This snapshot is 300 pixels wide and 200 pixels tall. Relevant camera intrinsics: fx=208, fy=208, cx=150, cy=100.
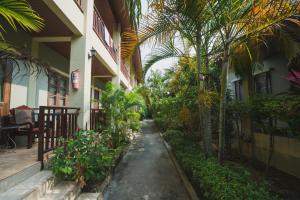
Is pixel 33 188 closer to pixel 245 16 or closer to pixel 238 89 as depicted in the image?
pixel 245 16

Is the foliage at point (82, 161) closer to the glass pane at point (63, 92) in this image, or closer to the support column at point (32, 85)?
the support column at point (32, 85)

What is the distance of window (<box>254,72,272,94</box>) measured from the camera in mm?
7765

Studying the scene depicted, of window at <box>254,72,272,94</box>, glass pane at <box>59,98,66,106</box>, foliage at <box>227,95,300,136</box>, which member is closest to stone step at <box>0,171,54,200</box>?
foliage at <box>227,95,300,136</box>

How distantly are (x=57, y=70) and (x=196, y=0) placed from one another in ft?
21.0

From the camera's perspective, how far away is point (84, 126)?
5.89 meters

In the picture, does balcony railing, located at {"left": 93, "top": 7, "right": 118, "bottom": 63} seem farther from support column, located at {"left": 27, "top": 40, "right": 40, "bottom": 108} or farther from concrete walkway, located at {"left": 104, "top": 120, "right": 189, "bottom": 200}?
concrete walkway, located at {"left": 104, "top": 120, "right": 189, "bottom": 200}

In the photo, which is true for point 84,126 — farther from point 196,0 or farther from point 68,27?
point 196,0

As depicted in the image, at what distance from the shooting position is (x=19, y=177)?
317cm

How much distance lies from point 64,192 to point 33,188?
1.69ft

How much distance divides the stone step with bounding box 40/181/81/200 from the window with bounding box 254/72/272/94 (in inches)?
287

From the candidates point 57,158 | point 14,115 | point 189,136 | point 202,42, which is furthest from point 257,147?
point 14,115

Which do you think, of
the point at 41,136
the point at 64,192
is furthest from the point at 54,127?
the point at 64,192

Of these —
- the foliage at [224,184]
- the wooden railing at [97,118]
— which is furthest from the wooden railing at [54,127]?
the foliage at [224,184]

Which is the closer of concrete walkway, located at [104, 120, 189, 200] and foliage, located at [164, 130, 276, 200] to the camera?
foliage, located at [164, 130, 276, 200]
